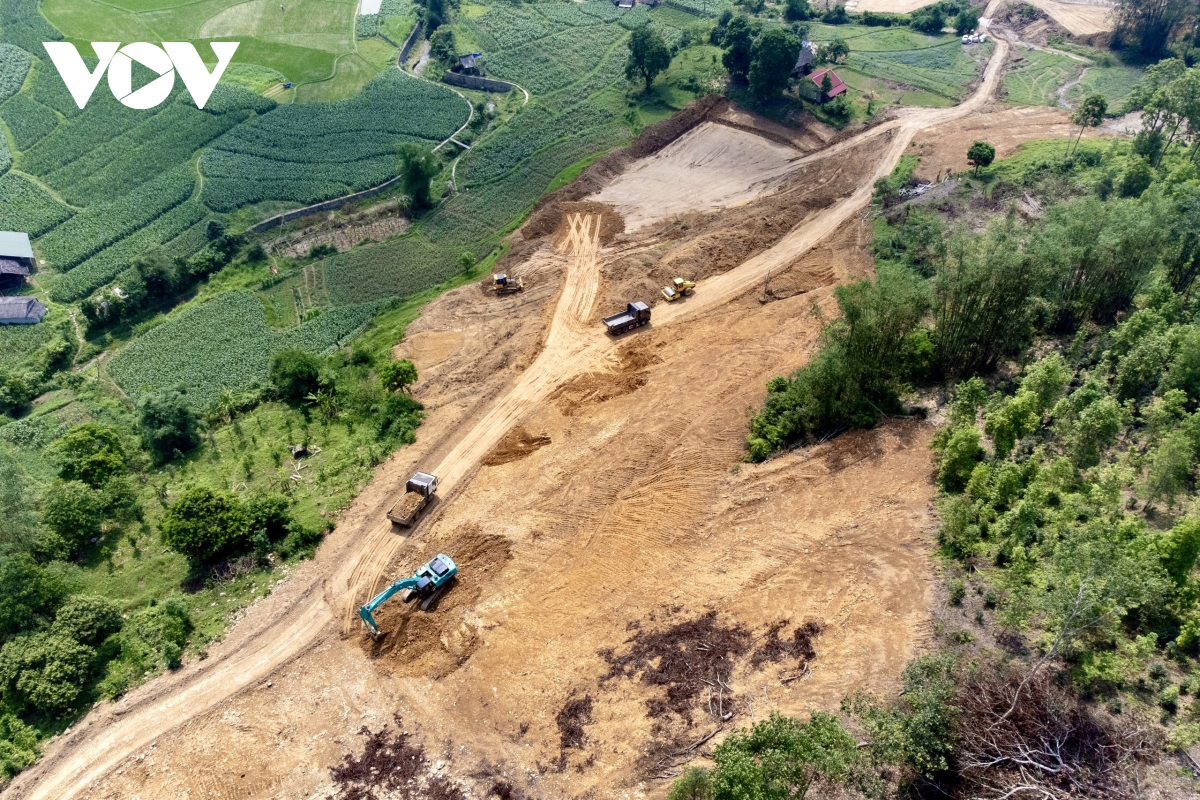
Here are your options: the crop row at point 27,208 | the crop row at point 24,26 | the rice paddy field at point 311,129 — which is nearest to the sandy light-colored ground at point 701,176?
the rice paddy field at point 311,129

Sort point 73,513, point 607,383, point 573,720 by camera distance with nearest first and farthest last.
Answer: point 573,720 < point 73,513 < point 607,383

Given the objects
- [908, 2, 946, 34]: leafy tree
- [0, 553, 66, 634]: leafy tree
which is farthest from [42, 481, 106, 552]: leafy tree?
[908, 2, 946, 34]: leafy tree

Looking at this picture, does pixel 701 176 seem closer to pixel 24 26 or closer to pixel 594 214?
pixel 594 214

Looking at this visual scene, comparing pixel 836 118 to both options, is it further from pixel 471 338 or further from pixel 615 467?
pixel 615 467

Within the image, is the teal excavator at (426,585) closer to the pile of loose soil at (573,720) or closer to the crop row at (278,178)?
the pile of loose soil at (573,720)

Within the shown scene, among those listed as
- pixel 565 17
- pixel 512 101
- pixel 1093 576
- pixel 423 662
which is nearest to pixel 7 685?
pixel 423 662

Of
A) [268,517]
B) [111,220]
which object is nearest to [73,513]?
[268,517]
